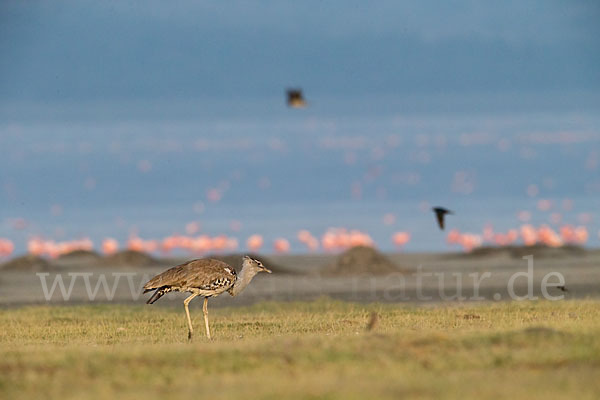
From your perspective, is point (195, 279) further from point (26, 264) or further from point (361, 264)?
point (26, 264)

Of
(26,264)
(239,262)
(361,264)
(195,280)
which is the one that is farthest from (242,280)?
(26,264)

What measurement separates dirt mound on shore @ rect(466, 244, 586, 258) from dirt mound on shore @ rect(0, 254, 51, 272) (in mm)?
15392

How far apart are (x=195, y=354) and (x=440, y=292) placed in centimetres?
1939

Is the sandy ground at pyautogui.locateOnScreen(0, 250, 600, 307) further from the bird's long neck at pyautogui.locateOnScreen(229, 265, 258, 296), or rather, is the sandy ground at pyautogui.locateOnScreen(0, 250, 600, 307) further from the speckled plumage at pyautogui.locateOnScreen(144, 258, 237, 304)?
the speckled plumage at pyautogui.locateOnScreen(144, 258, 237, 304)

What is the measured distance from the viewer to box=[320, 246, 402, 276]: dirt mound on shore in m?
41.2

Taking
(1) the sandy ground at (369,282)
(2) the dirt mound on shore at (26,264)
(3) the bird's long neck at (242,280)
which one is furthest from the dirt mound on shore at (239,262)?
(3) the bird's long neck at (242,280)

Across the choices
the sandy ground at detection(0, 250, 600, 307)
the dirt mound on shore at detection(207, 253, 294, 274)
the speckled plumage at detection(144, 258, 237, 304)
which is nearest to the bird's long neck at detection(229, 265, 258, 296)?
the speckled plumage at detection(144, 258, 237, 304)

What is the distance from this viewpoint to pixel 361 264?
4141 cm

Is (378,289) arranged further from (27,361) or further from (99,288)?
(27,361)

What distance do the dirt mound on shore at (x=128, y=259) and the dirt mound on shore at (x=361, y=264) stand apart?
29.1 feet

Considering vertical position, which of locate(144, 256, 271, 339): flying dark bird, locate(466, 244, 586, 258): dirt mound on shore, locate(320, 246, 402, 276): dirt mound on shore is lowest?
locate(144, 256, 271, 339): flying dark bird

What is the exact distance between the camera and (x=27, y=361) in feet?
51.4

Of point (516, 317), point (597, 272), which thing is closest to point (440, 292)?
point (597, 272)

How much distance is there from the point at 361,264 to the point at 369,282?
8.91 feet
